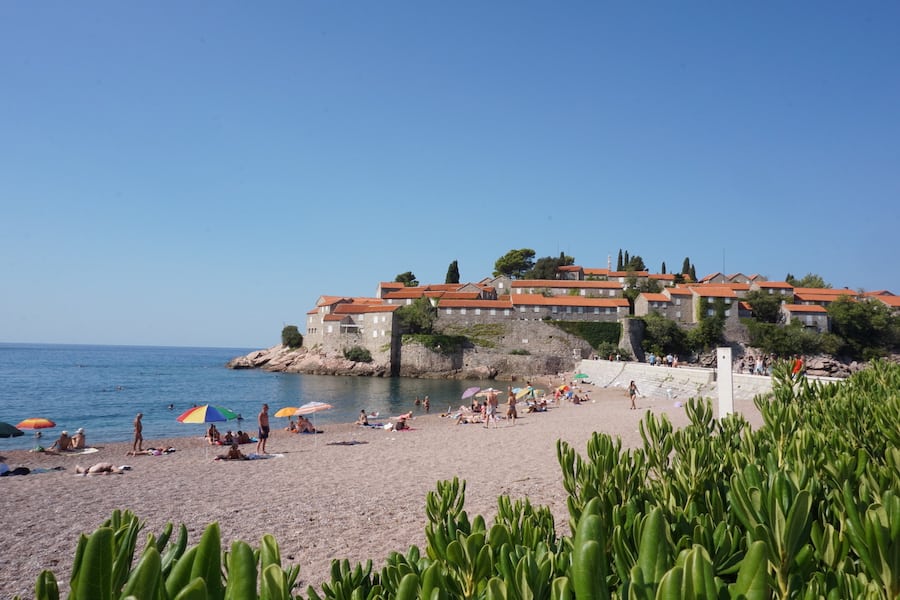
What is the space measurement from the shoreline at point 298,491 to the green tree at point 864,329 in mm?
46897

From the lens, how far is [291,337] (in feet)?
230

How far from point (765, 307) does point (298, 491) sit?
59749 millimetres

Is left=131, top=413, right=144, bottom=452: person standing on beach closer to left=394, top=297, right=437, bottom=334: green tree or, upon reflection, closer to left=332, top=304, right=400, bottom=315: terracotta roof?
left=394, top=297, right=437, bottom=334: green tree

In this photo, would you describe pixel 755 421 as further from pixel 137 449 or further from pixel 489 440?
pixel 137 449

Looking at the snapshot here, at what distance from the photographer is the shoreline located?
25.5ft

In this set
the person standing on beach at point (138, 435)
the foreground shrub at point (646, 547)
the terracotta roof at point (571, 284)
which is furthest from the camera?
the terracotta roof at point (571, 284)

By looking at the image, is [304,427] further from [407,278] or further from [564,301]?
[407,278]

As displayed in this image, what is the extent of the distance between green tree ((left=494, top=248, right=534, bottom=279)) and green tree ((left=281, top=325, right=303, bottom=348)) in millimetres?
34767

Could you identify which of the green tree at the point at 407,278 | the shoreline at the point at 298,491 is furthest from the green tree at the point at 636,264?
the shoreline at the point at 298,491

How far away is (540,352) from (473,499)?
4853 cm

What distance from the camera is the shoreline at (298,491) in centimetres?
778

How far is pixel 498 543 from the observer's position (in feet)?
7.73

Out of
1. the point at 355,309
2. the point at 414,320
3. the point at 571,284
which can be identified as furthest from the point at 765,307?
the point at 355,309

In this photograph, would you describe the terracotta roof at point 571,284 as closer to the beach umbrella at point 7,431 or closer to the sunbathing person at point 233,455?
the sunbathing person at point 233,455
